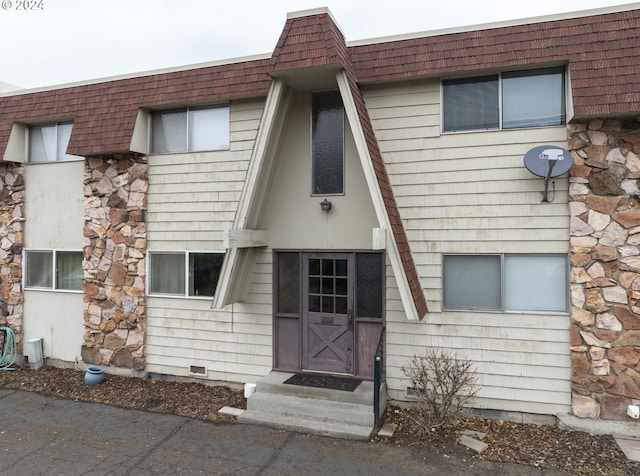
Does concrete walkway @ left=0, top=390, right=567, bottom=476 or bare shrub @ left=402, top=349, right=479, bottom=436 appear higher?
bare shrub @ left=402, top=349, right=479, bottom=436

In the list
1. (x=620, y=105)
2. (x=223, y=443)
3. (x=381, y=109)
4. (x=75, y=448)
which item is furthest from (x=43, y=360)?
(x=620, y=105)

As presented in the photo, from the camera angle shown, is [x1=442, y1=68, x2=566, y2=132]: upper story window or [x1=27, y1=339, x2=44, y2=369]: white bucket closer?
[x1=442, y1=68, x2=566, y2=132]: upper story window

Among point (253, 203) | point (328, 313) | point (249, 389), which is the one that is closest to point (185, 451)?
point (249, 389)

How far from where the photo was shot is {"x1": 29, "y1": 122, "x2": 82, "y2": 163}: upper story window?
8.45 meters

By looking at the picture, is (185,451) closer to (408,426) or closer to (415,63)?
(408,426)

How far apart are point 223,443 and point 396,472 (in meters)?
2.20

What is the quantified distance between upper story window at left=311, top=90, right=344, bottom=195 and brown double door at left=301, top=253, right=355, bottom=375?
1.16 m

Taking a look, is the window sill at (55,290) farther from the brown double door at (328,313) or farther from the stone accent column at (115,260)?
the brown double door at (328,313)

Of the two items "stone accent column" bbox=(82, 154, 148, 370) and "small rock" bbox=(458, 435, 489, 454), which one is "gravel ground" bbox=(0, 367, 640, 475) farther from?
"stone accent column" bbox=(82, 154, 148, 370)

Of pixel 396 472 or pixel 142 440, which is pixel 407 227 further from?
pixel 142 440

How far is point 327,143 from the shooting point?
22.2 feet

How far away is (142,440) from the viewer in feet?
17.9

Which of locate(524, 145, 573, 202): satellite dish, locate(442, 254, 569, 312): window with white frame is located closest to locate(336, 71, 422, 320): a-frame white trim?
locate(442, 254, 569, 312): window with white frame

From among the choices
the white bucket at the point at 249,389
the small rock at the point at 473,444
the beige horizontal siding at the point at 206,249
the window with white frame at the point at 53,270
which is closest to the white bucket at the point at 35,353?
the window with white frame at the point at 53,270
